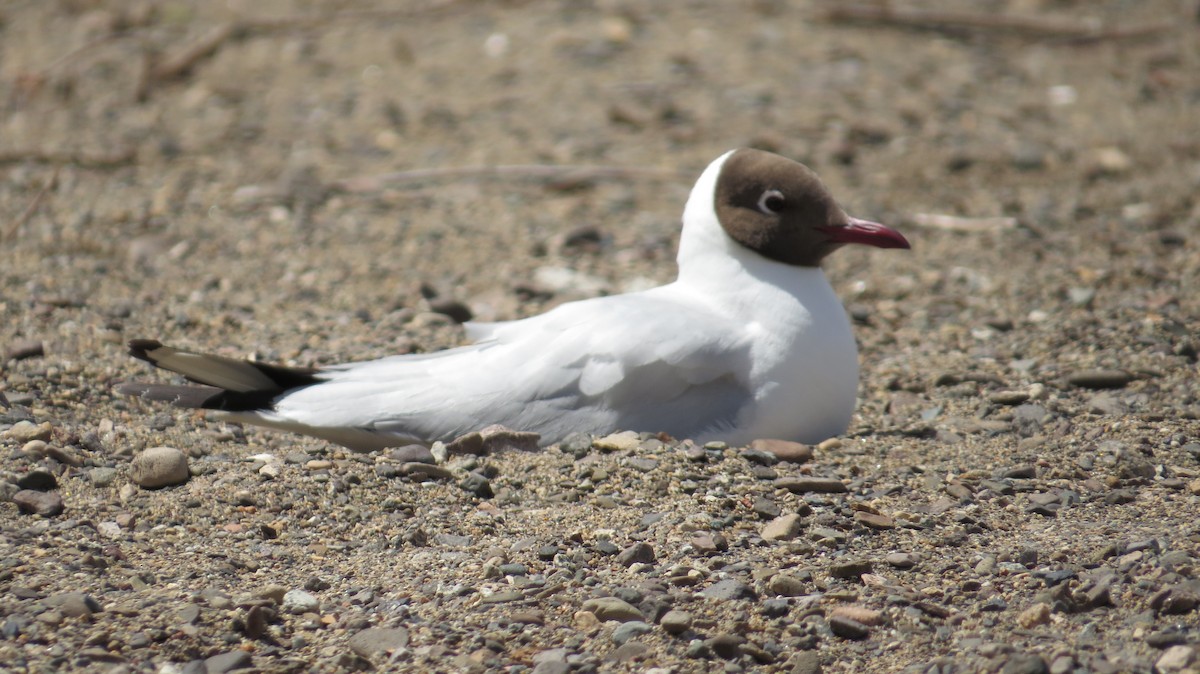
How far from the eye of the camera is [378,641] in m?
3.21

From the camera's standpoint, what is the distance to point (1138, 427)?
179 inches

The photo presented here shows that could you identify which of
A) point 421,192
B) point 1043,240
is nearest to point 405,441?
point 421,192

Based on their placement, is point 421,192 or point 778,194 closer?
point 778,194

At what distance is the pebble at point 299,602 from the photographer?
11.1 feet

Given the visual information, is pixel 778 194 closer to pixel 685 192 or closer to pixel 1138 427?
pixel 1138 427

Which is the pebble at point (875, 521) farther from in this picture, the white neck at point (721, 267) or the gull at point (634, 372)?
the white neck at point (721, 267)

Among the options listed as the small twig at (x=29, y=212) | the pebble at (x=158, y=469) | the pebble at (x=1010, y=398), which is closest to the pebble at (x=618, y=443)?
the pebble at (x=158, y=469)

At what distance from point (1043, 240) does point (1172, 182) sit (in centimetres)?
134

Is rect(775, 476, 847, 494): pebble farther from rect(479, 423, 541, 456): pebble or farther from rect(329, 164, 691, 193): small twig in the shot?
rect(329, 164, 691, 193): small twig

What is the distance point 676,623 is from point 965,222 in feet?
15.3

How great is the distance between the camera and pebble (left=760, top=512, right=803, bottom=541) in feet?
12.3

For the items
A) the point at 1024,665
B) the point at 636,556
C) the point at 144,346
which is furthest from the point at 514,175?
the point at 1024,665

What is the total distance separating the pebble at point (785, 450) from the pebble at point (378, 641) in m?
1.52

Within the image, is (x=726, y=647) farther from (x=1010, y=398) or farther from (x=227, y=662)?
(x=1010, y=398)
